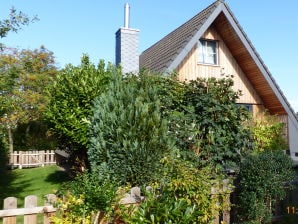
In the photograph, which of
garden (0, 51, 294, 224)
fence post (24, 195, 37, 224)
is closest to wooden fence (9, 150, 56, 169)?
garden (0, 51, 294, 224)

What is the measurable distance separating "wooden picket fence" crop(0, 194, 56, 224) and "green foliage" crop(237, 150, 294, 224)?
409cm

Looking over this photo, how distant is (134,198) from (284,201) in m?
4.26

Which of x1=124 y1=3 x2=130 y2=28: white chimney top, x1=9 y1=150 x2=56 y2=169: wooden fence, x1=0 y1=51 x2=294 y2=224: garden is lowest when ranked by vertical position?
x1=9 y1=150 x2=56 y2=169: wooden fence

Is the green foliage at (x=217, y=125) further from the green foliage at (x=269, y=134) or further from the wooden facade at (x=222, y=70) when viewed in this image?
the wooden facade at (x=222, y=70)

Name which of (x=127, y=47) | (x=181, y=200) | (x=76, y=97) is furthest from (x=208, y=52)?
(x=181, y=200)

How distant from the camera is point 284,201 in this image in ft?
26.7

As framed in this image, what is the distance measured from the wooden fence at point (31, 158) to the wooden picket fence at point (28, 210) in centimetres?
1787

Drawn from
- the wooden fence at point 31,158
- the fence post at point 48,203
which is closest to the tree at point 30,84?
the wooden fence at point 31,158

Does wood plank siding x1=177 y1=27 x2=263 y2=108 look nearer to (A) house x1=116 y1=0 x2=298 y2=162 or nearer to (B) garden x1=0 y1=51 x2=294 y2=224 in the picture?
(A) house x1=116 y1=0 x2=298 y2=162

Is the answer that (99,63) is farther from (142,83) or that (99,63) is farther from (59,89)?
(142,83)

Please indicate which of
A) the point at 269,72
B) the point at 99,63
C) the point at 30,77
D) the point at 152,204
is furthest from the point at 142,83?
the point at 30,77

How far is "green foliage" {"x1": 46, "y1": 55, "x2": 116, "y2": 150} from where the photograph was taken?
11.3 meters

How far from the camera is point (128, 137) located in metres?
8.20

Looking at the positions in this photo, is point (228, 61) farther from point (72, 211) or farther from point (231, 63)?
point (72, 211)
